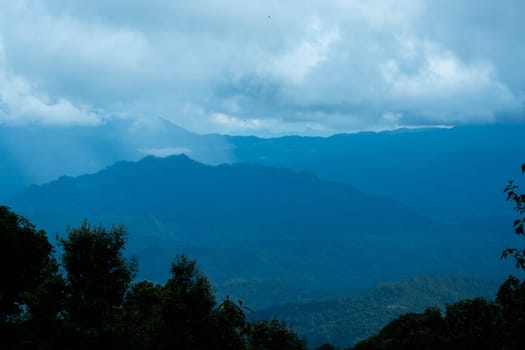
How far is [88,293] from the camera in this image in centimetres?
3516

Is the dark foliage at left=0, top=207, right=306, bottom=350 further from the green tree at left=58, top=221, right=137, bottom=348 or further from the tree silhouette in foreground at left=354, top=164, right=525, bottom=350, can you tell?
the tree silhouette in foreground at left=354, top=164, right=525, bottom=350

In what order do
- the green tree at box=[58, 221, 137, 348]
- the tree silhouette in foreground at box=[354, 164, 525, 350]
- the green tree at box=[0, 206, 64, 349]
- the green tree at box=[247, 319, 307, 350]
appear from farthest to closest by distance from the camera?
the green tree at box=[247, 319, 307, 350] → the green tree at box=[0, 206, 64, 349] → the green tree at box=[58, 221, 137, 348] → the tree silhouette in foreground at box=[354, 164, 525, 350]

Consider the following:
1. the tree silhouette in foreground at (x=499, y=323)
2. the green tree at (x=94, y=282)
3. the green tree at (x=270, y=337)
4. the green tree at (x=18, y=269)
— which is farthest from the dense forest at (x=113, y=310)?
the green tree at (x=270, y=337)

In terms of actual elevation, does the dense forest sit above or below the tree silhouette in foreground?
above

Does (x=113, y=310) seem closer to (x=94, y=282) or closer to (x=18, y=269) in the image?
(x=94, y=282)

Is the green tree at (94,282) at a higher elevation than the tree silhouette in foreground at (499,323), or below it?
higher

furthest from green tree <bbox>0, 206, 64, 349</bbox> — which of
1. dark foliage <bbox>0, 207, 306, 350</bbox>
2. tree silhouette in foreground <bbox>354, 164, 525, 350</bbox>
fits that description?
tree silhouette in foreground <bbox>354, 164, 525, 350</bbox>

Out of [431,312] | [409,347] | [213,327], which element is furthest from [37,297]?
[431,312]

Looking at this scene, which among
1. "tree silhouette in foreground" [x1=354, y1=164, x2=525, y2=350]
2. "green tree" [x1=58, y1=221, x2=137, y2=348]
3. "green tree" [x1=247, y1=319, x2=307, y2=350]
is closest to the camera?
"tree silhouette in foreground" [x1=354, y1=164, x2=525, y2=350]

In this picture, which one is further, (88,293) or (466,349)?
(88,293)

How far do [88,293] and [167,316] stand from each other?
612 cm

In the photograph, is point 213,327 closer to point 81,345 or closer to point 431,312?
point 81,345

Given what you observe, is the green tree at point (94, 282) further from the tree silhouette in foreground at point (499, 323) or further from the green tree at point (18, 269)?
the tree silhouette in foreground at point (499, 323)

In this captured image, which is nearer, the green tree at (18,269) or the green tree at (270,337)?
the green tree at (18,269)
